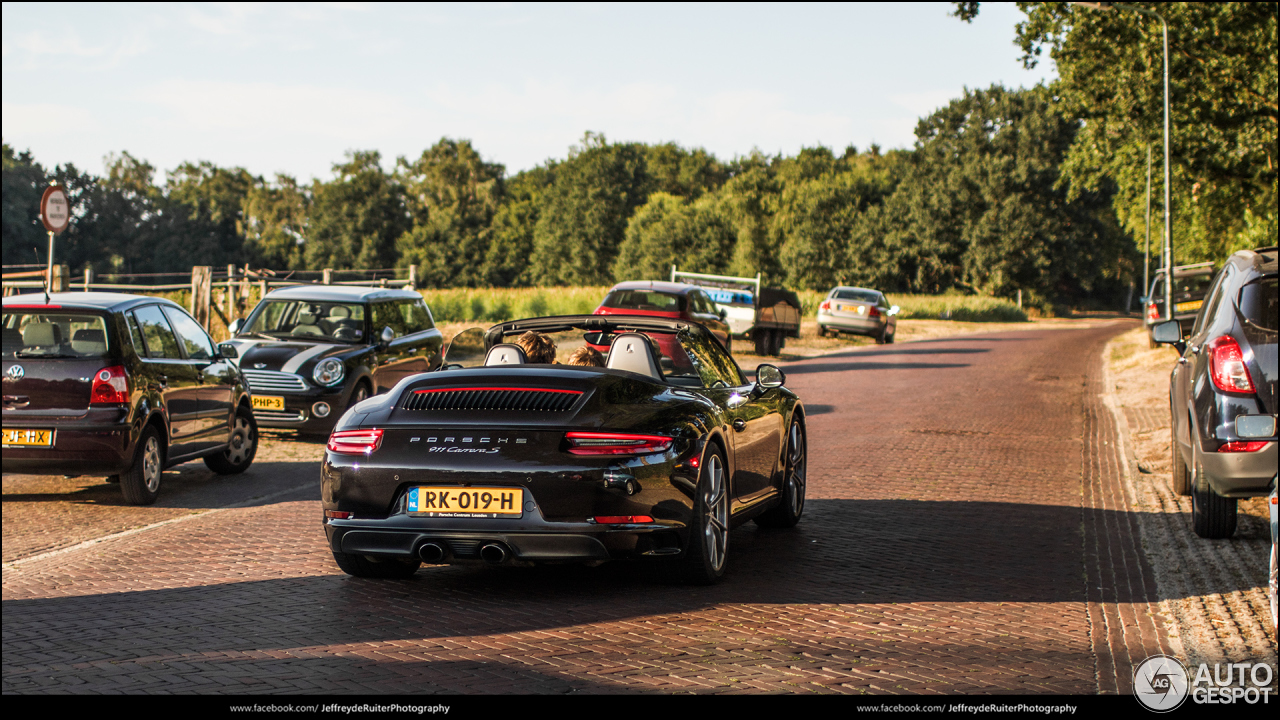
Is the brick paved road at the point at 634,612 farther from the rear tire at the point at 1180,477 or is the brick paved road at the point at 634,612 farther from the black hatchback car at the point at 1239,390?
the black hatchback car at the point at 1239,390

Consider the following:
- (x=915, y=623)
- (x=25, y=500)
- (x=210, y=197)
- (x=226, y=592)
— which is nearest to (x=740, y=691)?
(x=915, y=623)

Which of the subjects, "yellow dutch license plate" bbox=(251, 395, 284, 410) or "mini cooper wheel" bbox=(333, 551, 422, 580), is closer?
"mini cooper wheel" bbox=(333, 551, 422, 580)

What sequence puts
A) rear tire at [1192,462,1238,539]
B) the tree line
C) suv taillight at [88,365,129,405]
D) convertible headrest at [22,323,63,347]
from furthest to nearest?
the tree line, convertible headrest at [22,323,63,347], suv taillight at [88,365,129,405], rear tire at [1192,462,1238,539]

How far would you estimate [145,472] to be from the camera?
967 cm

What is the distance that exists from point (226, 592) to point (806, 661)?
305 centimetres

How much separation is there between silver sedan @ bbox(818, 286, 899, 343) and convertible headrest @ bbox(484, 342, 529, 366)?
31870 millimetres

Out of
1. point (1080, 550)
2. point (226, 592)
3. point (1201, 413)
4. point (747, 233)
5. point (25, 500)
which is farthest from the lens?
point (747, 233)

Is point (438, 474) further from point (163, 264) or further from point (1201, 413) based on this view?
point (163, 264)

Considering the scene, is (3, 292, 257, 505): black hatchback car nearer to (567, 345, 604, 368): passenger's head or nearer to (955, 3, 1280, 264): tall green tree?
(567, 345, 604, 368): passenger's head

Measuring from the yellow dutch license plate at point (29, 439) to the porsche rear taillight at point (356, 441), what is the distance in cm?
422

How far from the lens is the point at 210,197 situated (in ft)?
418

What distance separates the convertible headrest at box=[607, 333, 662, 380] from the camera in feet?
22.4

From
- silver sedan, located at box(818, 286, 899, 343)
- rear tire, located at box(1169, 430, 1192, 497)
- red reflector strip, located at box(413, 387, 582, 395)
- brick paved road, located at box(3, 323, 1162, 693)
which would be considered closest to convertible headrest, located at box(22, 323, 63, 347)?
brick paved road, located at box(3, 323, 1162, 693)

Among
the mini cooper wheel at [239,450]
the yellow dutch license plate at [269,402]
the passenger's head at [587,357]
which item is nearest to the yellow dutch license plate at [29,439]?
the mini cooper wheel at [239,450]
